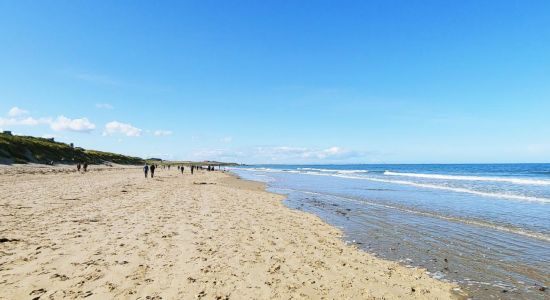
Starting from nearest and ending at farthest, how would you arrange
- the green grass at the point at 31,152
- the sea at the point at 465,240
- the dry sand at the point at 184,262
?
the dry sand at the point at 184,262 → the sea at the point at 465,240 → the green grass at the point at 31,152

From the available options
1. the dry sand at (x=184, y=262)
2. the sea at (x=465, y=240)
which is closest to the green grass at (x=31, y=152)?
the dry sand at (x=184, y=262)

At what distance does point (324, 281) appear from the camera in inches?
325

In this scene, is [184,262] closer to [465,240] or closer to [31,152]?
[465,240]

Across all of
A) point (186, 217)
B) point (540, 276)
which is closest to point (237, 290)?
point (540, 276)

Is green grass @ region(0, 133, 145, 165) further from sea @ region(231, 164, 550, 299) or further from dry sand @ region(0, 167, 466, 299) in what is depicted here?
sea @ region(231, 164, 550, 299)

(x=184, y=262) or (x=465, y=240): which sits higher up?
(x=184, y=262)

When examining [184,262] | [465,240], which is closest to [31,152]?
[184,262]

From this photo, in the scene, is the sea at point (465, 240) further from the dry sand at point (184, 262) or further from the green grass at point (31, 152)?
the green grass at point (31, 152)

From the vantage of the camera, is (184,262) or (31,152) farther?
(31,152)

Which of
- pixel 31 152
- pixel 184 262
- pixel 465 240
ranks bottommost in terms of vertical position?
pixel 465 240

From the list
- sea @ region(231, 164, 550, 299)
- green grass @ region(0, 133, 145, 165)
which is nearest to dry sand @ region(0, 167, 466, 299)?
sea @ region(231, 164, 550, 299)

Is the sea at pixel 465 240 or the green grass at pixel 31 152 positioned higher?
the green grass at pixel 31 152

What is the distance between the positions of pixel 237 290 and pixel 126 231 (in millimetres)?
6917

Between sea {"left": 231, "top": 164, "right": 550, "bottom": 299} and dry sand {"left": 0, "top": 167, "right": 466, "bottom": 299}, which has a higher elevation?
dry sand {"left": 0, "top": 167, "right": 466, "bottom": 299}
